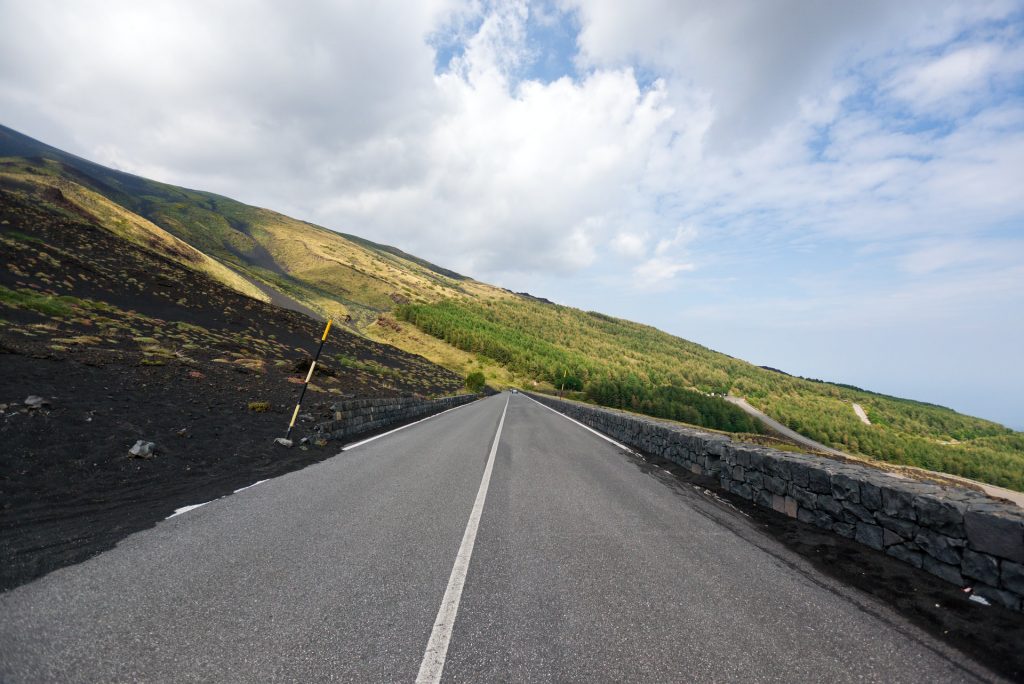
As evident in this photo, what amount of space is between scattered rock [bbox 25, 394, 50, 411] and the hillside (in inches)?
2575

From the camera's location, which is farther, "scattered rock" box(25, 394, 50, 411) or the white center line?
"scattered rock" box(25, 394, 50, 411)

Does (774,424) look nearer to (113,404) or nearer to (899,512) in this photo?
(899,512)

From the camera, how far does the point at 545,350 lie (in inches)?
5015

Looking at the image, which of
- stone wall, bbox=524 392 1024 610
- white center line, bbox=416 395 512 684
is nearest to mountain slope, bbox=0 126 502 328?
stone wall, bbox=524 392 1024 610

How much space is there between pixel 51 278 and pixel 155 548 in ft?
106

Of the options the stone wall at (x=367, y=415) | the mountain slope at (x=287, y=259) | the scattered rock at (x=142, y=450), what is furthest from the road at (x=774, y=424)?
the scattered rock at (x=142, y=450)

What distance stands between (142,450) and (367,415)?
27.8ft

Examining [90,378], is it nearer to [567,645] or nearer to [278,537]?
[278,537]

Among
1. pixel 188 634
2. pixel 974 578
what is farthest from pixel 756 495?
pixel 188 634

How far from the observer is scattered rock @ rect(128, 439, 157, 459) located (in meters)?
7.95

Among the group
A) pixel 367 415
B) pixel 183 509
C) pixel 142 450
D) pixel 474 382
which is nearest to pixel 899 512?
pixel 183 509

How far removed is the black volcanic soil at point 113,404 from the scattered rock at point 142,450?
0.13 metres

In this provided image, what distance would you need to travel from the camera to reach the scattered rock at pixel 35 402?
27.5 feet

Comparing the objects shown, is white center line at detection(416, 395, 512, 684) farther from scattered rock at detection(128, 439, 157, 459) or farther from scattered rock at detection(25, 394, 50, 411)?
scattered rock at detection(25, 394, 50, 411)
